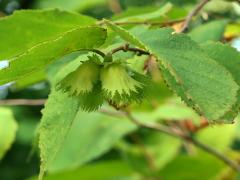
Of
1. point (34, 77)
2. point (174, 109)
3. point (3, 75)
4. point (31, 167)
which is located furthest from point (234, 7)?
point (31, 167)

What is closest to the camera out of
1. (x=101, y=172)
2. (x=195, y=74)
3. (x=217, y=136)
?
(x=195, y=74)

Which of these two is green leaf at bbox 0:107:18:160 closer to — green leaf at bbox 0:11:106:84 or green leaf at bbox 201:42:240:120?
green leaf at bbox 0:11:106:84

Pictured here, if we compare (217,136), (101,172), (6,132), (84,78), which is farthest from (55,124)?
(217,136)

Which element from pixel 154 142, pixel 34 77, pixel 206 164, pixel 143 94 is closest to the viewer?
pixel 143 94

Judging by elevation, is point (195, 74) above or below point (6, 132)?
above

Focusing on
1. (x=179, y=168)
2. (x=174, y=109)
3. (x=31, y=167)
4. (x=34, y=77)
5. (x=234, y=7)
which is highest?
(x=234, y=7)

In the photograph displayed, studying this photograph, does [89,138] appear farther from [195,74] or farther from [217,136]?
[195,74]

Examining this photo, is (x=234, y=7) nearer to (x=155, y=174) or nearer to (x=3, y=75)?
(x=155, y=174)
